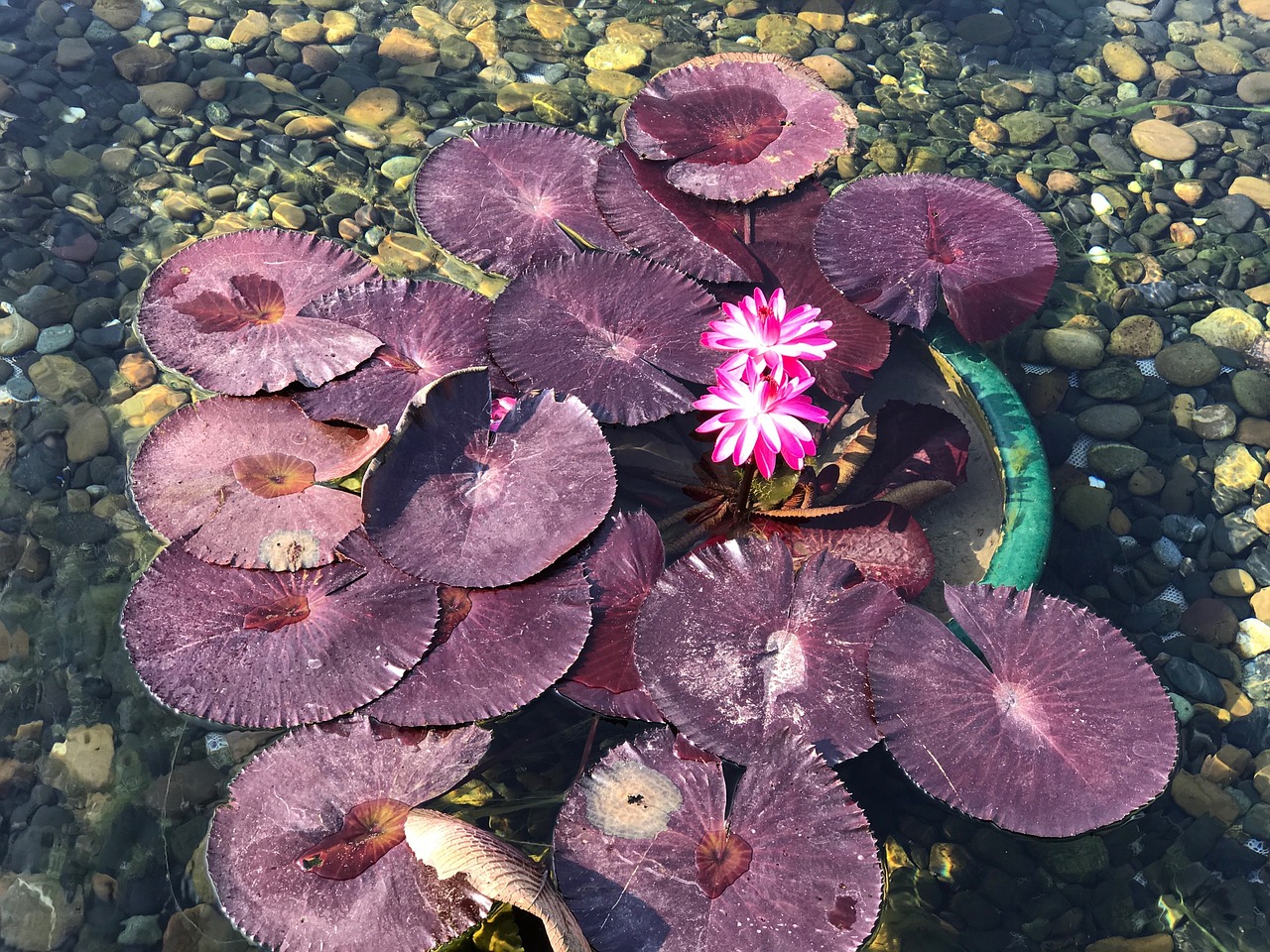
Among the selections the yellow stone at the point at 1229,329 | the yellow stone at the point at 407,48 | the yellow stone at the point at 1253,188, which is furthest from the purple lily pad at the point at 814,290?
the yellow stone at the point at 1253,188

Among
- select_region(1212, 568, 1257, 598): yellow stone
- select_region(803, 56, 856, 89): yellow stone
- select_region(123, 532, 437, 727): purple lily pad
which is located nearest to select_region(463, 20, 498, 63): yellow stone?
select_region(803, 56, 856, 89): yellow stone

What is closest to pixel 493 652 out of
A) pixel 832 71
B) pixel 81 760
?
pixel 81 760

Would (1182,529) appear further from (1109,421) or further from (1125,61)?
(1125,61)

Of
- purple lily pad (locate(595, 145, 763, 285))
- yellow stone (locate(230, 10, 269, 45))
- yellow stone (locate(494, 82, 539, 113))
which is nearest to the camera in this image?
purple lily pad (locate(595, 145, 763, 285))

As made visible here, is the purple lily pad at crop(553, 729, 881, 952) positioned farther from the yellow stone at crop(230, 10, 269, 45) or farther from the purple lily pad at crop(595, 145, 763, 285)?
the yellow stone at crop(230, 10, 269, 45)

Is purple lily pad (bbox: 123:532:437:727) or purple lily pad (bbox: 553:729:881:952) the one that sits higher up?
purple lily pad (bbox: 123:532:437:727)

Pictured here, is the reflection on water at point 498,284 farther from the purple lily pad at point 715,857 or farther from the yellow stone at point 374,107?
the purple lily pad at point 715,857
